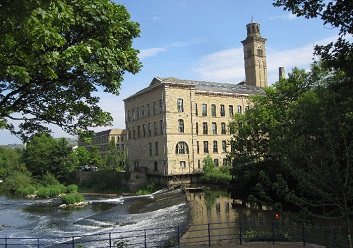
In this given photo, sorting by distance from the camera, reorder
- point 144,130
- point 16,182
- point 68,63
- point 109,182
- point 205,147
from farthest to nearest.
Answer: point 144,130
point 16,182
point 205,147
point 109,182
point 68,63

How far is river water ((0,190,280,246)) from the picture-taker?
79.0 ft

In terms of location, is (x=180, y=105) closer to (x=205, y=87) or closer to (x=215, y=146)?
(x=205, y=87)

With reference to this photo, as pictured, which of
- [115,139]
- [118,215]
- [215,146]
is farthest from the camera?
[115,139]

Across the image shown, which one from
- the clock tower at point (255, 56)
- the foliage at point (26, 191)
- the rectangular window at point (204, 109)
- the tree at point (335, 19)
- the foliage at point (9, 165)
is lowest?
the foliage at point (26, 191)

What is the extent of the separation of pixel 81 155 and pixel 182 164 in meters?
38.8

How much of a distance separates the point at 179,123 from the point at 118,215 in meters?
20.5

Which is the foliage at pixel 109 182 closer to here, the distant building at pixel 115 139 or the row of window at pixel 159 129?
the row of window at pixel 159 129

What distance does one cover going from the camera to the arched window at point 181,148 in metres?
46.6

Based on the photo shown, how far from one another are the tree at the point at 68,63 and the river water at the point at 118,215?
1323cm

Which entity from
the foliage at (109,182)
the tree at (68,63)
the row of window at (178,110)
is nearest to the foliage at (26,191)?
the foliage at (109,182)

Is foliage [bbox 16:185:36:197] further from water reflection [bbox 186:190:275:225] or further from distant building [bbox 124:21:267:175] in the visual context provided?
water reflection [bbox 186:190:275:225]

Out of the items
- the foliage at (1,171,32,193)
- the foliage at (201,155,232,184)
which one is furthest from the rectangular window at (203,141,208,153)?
the foliage at (1,171,32,193)

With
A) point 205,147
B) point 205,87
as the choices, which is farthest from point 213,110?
point 205,147

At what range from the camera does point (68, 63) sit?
8.37 metres
